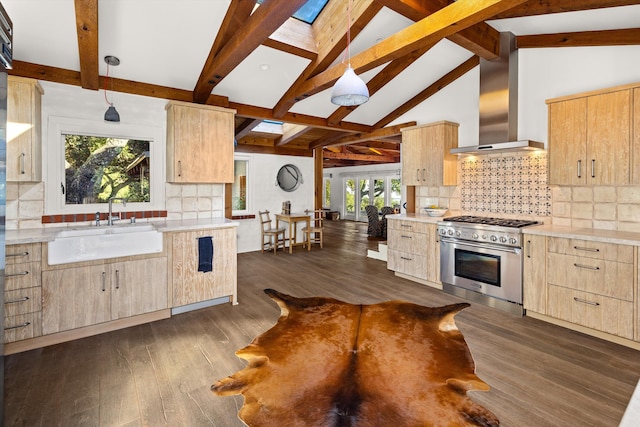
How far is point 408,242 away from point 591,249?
2.10m

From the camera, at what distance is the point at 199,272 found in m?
3.47

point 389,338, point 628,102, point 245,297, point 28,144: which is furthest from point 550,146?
point 28,144

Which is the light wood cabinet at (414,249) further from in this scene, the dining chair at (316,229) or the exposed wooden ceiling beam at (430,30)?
the dining chair at (316,229)

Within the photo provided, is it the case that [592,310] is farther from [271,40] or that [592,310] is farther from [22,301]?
[22,301]

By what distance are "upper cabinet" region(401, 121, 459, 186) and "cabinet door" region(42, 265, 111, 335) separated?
4087 mm

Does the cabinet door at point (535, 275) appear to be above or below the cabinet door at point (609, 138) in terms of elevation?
below

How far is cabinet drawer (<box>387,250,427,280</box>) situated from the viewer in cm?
442

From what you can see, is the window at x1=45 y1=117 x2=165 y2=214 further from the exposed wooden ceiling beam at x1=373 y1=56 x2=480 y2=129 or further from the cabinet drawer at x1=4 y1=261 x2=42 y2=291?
the exposed wooden ceiling beam at x1=373 y1=56 x2=480 y2=129

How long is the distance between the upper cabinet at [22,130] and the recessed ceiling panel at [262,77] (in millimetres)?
1946

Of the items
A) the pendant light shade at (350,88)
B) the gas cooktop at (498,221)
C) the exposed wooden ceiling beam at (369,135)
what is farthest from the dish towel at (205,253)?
the exposed wooden ceiling beam at (369,135)

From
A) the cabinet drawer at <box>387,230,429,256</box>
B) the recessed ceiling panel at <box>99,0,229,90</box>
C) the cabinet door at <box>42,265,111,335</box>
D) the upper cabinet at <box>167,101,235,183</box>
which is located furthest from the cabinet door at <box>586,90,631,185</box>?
the cabinet door at <box>42,265,111,335</box>

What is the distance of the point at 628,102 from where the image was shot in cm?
288

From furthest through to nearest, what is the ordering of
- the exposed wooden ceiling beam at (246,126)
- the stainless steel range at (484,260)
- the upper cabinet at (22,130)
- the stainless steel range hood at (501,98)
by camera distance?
the exposed wooden ceiling beam at (246,126) → the stainless steel range hood at (501,98) → the stainless steel range at (484,260) → the upper cabinet at (22,130)

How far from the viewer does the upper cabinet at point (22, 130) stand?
2.78m
